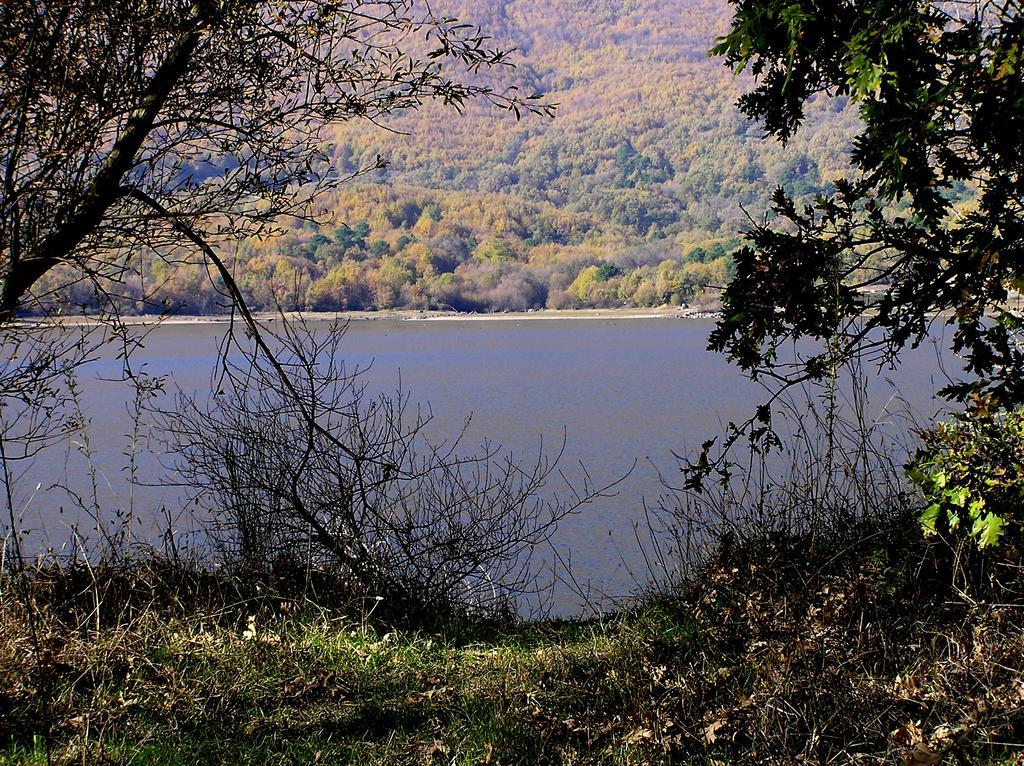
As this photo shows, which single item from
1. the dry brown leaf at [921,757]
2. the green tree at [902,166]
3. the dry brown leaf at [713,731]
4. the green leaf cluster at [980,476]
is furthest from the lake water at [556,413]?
the dry brown leaf at [921,757]

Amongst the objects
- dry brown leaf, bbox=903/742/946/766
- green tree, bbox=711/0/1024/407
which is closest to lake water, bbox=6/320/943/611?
green tree, bbox=711/0/1024/407

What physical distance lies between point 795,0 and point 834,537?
2.90m

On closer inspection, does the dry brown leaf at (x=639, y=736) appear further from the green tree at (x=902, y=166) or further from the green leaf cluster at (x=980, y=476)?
the green tree at (x=902, y=166)

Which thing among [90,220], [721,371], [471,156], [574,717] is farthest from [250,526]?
[471,156]

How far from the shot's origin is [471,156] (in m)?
111

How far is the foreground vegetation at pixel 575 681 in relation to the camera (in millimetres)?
3553

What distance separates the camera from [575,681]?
4336mm

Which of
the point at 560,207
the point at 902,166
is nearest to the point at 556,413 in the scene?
the point at 902,166

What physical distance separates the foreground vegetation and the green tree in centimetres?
103

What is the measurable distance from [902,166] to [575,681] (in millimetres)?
2430

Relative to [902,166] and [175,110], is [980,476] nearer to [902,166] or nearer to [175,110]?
[902,166]

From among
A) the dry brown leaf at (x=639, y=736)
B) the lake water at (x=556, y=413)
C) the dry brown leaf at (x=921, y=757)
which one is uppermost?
the dry brown leaf at (x=921, y=757)

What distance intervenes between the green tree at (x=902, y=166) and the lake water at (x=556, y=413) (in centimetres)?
230

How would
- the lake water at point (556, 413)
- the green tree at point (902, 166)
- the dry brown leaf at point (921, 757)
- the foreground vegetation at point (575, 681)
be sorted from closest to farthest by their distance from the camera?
the dry brown leaf at point (921, 757) → the foreground vegetation at point (575, 681) → the green tree at point (902, 166) → the lake water at point (556, 413)
